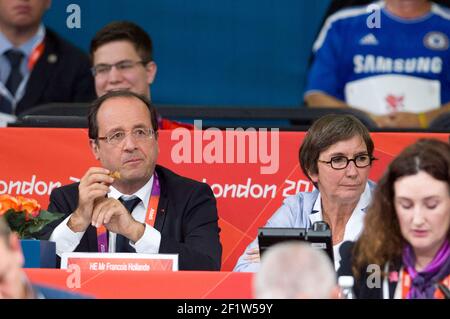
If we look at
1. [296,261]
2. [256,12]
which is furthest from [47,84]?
[296,261]

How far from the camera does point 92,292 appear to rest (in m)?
5.32

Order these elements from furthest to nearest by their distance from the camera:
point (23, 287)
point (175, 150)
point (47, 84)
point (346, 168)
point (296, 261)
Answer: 1. point (47, 84)
2. point (175, 150)
3. point (346, 168)
4. point (23, 287)
5. point (296, 261)

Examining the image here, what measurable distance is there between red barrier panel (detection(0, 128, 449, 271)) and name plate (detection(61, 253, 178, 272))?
1.47m

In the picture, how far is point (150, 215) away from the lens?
6.32 metres

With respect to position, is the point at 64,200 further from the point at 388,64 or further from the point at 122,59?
the point at 388,64

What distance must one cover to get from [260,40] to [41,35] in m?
1.59

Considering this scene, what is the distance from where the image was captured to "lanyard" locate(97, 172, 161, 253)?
20.4 feet

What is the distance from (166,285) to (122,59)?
2.93 m

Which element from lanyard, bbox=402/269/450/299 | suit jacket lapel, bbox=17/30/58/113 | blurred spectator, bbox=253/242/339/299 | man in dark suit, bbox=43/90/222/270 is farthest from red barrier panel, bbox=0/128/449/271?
blurred spectator, bbox=253/242/339/299

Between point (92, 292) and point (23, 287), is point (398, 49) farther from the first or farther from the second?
point (23, 287)

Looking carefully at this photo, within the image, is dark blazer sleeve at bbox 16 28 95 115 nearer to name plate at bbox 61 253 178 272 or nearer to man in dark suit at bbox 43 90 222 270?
man in dark suit at bbox 43 90 222 270

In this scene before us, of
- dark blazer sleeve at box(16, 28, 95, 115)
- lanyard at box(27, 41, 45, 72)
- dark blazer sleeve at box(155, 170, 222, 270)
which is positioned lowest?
dark blazer sleeve at box(155, 170, 222, 270)

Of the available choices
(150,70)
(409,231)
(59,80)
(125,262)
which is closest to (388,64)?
(150,70)

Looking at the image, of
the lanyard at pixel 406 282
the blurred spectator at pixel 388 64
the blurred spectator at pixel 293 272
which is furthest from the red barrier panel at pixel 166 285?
the blurred spectator at pixel 388 64
